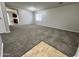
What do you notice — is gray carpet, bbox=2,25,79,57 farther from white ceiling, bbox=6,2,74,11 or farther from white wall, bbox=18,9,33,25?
white ceiling, bbox=6,2,74,11

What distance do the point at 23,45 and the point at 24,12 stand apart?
1.26 feet

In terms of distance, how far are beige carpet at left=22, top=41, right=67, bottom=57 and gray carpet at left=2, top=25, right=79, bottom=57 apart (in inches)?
1.5

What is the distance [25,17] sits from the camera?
99 centimetres

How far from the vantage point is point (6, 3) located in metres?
0.82

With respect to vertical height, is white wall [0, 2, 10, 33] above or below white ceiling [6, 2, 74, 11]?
below

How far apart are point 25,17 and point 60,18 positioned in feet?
1.33

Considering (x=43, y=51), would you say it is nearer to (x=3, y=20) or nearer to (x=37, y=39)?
(x=37, y=39)

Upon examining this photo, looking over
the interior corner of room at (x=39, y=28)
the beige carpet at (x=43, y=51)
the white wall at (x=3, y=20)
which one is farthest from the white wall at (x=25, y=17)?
the beige carpet at (x=43, y=51)

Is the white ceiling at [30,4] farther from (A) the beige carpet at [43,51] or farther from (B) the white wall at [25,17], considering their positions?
(A) the beige carpet at [43,51]

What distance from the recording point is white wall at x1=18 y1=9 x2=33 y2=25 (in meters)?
0.96

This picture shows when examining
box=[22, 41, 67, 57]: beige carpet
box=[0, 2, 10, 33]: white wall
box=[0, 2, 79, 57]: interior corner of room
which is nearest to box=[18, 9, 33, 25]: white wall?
box=[0, 2, 79, 57]: interior corner of room

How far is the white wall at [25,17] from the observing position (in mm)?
957

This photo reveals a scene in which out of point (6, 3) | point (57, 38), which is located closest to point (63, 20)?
point (57, 38)

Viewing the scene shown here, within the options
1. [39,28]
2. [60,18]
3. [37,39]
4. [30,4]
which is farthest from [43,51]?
[30,4]
